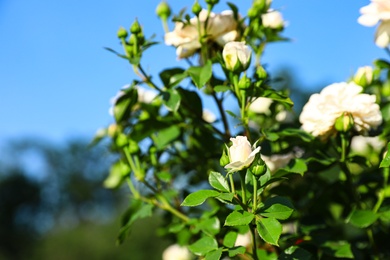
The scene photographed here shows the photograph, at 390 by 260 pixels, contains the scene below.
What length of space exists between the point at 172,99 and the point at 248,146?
0.98 feet

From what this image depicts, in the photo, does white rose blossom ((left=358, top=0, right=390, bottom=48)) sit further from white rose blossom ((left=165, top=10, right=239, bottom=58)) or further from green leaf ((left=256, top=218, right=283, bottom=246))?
green leaf ((left=256, top=218, right=283, bottom=246))

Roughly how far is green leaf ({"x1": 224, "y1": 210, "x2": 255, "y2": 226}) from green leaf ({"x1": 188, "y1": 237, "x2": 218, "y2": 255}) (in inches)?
4.8

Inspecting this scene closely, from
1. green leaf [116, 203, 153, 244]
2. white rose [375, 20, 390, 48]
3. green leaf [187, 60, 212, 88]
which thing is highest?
green leaf [187, 60, 212, 88]

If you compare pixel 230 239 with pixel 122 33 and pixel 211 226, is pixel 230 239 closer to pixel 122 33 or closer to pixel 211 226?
pixel 211 226

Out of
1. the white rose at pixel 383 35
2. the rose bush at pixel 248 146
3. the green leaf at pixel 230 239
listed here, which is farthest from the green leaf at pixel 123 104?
the white rose at pixel 383 35

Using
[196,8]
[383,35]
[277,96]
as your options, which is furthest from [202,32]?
[383,35]

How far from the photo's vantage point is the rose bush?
839 mm

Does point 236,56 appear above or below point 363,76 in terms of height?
above

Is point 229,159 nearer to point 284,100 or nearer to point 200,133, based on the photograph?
point 284,100

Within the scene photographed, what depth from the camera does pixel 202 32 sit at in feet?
3.31

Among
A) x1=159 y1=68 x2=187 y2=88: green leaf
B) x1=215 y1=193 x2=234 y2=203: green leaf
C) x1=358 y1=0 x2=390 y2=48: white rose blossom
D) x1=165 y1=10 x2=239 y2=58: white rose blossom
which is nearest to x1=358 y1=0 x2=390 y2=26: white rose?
x1=358 y1=0 x2=390 y2=48: white rose blossom

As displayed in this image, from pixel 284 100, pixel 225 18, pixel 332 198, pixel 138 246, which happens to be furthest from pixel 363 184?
pixel 138 246

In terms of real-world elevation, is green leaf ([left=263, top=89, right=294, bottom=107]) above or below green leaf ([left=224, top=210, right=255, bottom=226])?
above

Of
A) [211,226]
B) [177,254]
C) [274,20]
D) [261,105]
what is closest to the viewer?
[211,226]
